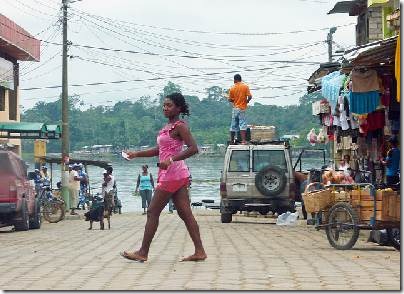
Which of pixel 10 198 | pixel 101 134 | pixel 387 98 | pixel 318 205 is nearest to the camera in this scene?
pixel 318 205

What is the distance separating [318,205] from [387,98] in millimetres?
3891

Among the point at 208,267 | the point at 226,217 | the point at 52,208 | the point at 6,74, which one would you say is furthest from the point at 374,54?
the point at 6,74

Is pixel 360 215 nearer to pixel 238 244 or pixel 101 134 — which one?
pixel 238 244

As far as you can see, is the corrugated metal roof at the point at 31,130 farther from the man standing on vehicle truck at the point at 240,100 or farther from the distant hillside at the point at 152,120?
the distant hillside at the point at 152,120

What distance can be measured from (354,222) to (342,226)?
289 mm

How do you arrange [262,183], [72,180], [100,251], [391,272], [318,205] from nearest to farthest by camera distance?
[391,272]
[100,251]
[318,205]
[262,183]
[72,180]

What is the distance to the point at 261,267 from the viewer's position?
10898 millimetres

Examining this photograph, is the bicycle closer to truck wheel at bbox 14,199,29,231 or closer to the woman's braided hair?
truck wheel at bbox 14,199,29,231

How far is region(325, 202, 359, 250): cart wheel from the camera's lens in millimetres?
14594

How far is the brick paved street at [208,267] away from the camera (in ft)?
30.4

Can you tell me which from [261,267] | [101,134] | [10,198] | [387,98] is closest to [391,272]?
[261,267]

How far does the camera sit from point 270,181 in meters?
25.0

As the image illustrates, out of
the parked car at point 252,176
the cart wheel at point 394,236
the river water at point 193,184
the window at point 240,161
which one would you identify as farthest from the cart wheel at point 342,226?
the river water at point 193,184

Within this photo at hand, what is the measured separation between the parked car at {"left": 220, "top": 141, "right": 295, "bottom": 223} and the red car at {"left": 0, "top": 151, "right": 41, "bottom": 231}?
4.99 metres
